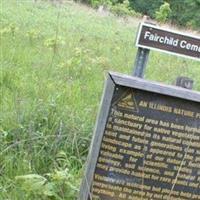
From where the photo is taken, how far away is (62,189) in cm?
361

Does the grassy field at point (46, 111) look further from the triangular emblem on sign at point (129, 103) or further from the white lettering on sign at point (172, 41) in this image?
the white lettering on sign at point (172, 41)

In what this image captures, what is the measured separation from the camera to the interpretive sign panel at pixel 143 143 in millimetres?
3342

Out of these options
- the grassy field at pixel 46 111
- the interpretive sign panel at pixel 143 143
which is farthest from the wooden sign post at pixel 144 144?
the grassy field at pixel 46 111

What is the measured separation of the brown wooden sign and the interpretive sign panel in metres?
0.32

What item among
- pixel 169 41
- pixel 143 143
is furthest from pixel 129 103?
pixel 169 41

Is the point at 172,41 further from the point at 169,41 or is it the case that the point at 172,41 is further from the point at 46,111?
the point at 46,111

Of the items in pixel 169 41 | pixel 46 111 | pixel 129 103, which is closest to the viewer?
pixel 129 103

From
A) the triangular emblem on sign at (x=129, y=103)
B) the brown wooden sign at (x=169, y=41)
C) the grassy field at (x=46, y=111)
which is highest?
the brown wooden sign at (x=169, y=41)

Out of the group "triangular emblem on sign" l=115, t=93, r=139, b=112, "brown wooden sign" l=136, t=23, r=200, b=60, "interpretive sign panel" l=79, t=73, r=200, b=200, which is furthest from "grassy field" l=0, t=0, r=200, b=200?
"brown wooden sign" l=136, t=23, r=200, b=60

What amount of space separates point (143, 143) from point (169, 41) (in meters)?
0.60

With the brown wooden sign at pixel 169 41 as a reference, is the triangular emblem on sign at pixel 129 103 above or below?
below

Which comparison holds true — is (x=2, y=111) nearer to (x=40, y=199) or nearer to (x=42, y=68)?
(x=40, y=199)

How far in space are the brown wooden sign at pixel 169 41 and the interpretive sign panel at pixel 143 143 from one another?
1.06 ft

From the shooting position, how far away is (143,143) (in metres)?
3.38
